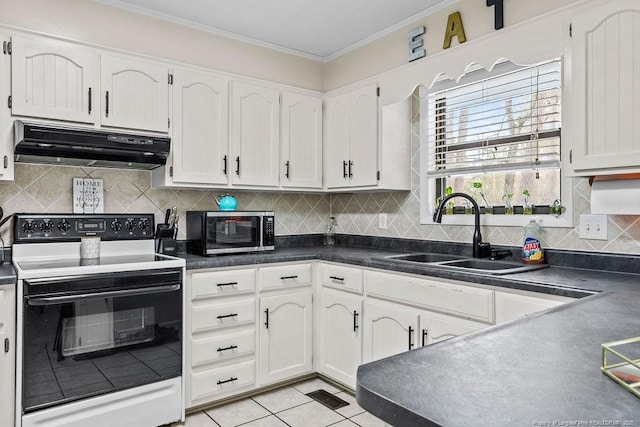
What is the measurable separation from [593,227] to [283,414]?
1.94 metres

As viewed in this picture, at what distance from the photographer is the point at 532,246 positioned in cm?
235

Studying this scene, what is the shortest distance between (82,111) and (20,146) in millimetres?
367

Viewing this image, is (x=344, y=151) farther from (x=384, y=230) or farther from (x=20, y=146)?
(x=20, y=146)

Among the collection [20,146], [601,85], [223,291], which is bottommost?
[223,291]

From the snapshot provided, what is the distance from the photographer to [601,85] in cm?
183

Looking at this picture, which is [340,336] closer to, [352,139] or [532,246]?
[532,246]

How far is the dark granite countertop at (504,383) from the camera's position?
2.01 ft

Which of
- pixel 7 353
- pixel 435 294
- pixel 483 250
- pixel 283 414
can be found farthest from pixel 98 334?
pixel 483 250

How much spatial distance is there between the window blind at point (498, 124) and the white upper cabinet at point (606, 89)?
548mm

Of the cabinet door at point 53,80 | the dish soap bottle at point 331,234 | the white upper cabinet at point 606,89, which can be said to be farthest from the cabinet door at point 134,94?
the white upper cabinet at point 606,89

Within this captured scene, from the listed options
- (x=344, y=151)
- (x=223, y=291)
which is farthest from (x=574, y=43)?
(x=223, y=291)

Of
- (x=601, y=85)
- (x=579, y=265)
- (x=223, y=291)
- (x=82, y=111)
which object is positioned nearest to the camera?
(x=601, y=85)

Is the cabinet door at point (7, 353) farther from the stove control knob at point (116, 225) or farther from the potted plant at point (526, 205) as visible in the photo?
the potted plant at point (526, 205)

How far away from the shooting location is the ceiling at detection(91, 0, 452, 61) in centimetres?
267
